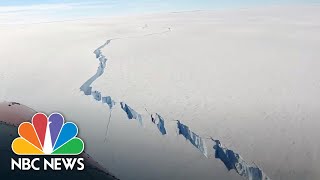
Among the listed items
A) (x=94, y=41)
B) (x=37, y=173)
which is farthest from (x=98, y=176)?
(x=94, y=41)

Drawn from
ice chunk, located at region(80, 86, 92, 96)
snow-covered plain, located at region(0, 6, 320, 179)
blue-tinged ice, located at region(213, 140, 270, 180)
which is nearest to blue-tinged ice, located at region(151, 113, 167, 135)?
snow-covered plain, located at region(0, 6, 320, 179)

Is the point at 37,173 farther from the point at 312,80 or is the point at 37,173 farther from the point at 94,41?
the point at 94,41

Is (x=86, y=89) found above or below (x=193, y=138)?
above

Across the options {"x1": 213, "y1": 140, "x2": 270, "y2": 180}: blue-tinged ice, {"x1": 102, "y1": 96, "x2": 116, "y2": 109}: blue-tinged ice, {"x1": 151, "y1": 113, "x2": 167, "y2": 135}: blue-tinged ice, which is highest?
{"x1": 102, "y1": 96, "x2": 116, "y2": 109}: blue-tinged ice

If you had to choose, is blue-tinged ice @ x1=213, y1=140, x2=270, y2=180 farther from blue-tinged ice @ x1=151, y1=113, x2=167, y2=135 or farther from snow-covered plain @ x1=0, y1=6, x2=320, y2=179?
blue-tinged ice @ x1=151, y1=113, x2=167, y2=135

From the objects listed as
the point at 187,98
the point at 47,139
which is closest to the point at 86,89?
the point at 187,98

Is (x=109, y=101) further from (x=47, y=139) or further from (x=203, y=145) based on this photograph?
(x=47, y=139)
